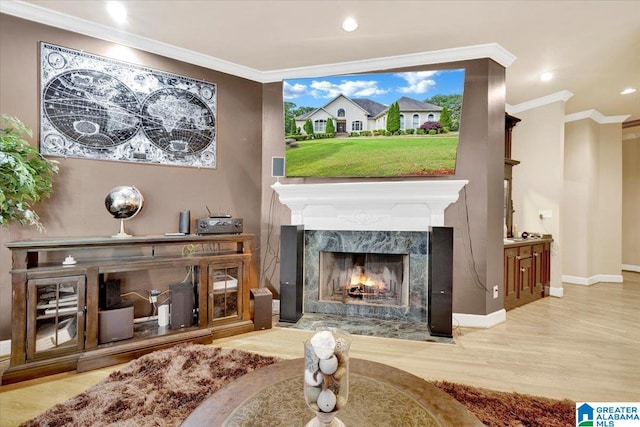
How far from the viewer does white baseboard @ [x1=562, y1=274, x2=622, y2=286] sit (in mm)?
4910

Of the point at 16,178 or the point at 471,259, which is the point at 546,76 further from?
the point at 16,178

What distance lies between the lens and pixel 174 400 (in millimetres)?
1784

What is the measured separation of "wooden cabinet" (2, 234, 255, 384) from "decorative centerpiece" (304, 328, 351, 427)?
6.50 feet

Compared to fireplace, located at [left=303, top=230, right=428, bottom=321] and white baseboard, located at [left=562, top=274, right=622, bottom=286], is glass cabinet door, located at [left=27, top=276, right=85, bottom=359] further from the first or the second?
white baseboard, located at [left=562, top=274, right=622, bottom=286]

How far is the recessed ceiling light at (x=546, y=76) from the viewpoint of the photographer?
11.7 feet

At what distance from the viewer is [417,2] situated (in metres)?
2.35

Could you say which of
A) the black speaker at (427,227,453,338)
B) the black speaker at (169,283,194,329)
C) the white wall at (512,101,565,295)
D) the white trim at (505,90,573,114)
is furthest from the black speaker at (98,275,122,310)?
the white trim at (505,90,573,114)

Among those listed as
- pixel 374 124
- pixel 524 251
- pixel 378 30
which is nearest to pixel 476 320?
pixel 524 251

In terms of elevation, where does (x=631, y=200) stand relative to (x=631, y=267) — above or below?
above

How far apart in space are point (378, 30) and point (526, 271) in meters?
3.51

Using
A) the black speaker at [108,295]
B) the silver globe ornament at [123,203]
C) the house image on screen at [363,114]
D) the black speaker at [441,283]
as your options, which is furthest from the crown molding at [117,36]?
the black speaker at [441,283]

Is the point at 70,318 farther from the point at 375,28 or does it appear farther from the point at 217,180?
the point at 375,28

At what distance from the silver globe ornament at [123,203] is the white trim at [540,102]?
524 centimetres

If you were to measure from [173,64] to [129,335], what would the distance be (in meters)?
2.66
